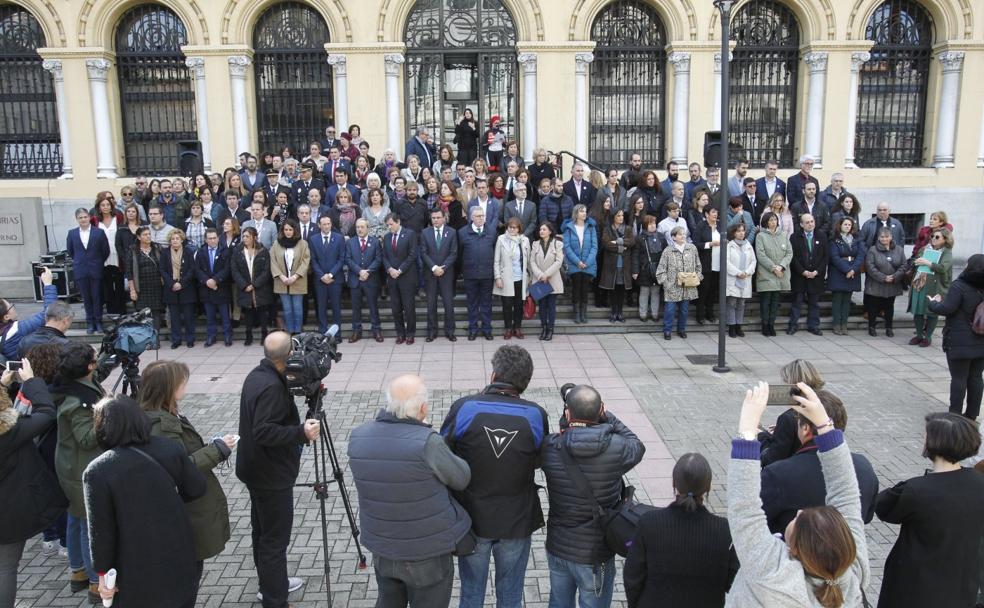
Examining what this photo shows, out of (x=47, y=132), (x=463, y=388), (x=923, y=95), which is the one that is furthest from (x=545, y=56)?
(x=47, y=132)

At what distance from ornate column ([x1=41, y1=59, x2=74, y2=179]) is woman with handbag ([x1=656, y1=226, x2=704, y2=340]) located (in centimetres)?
1345

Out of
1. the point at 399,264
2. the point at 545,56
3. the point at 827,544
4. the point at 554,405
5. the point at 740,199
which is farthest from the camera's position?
the point at 545,56

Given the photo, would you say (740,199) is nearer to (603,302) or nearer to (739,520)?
(603,302)

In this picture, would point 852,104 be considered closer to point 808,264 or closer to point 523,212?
point 808,264

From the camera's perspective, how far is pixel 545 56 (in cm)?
1675

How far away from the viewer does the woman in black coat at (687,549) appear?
127 inches

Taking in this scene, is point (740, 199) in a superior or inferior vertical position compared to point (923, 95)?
inferior

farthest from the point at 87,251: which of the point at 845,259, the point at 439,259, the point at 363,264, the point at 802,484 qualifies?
the point at 845,259

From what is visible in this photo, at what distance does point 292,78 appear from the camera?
17.3 meters

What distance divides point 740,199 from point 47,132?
1534cm

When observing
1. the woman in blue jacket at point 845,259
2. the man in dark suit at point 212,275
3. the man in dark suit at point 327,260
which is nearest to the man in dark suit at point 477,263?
the man in dark suit at point 327,260

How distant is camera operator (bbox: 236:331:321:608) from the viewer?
14.2 feet

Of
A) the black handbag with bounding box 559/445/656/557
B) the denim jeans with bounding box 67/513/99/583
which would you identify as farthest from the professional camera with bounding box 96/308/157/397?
the black handbag with bounding box 559/445/656/557

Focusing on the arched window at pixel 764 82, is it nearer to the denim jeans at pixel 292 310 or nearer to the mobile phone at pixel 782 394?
the denim jeans at pixel 292 310
